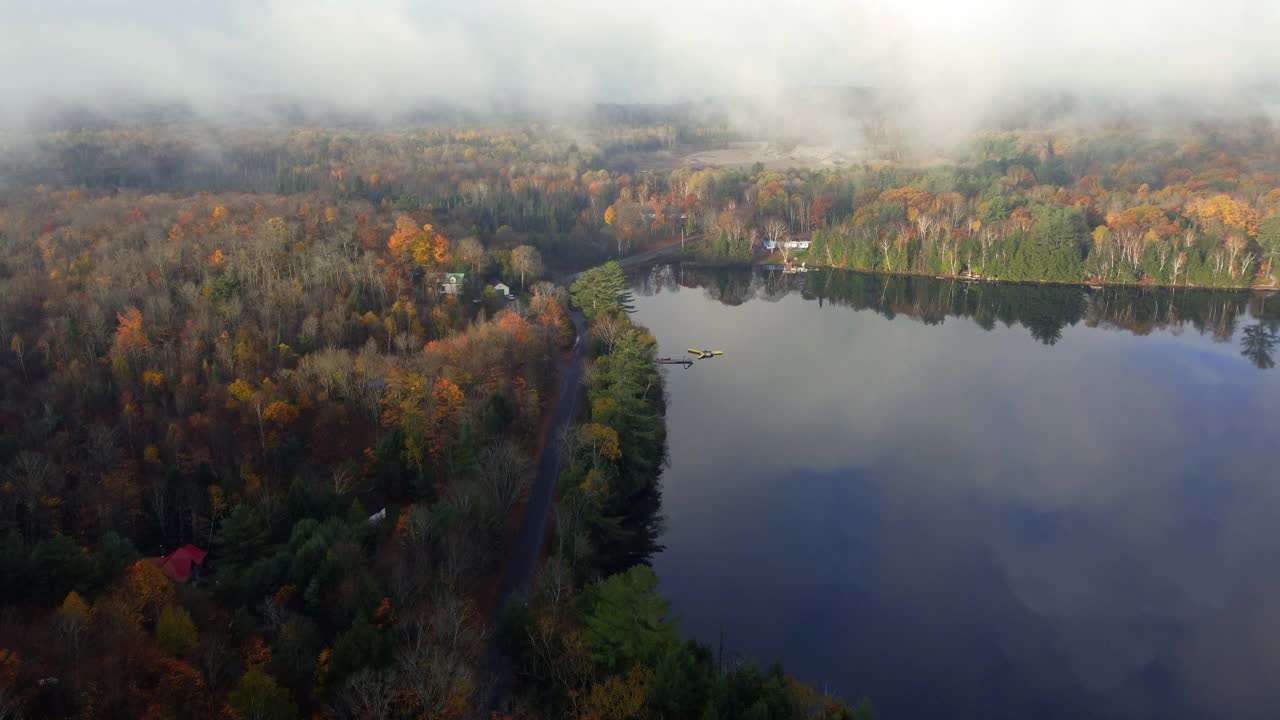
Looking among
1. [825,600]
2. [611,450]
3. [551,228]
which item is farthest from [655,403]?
[551,228]

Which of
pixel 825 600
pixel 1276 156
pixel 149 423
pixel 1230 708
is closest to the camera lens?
pixel 1230 708

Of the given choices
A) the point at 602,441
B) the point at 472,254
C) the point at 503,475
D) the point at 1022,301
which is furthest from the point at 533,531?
the point at 1022,301

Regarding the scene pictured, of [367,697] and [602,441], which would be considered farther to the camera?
[602,441]

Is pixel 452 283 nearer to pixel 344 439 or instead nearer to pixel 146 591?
pixel 344 439

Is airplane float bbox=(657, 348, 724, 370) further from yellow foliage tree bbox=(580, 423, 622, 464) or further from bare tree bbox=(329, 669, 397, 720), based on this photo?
bare tree bbox=(329, 669, 397, 720)

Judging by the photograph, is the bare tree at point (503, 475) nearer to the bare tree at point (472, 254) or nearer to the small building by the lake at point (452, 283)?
the small building by the lake at point (452, 283)

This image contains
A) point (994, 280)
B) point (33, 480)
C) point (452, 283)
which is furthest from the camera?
point (994, 280)

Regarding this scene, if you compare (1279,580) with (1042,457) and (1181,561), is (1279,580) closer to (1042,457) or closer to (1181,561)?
(1181,561)
